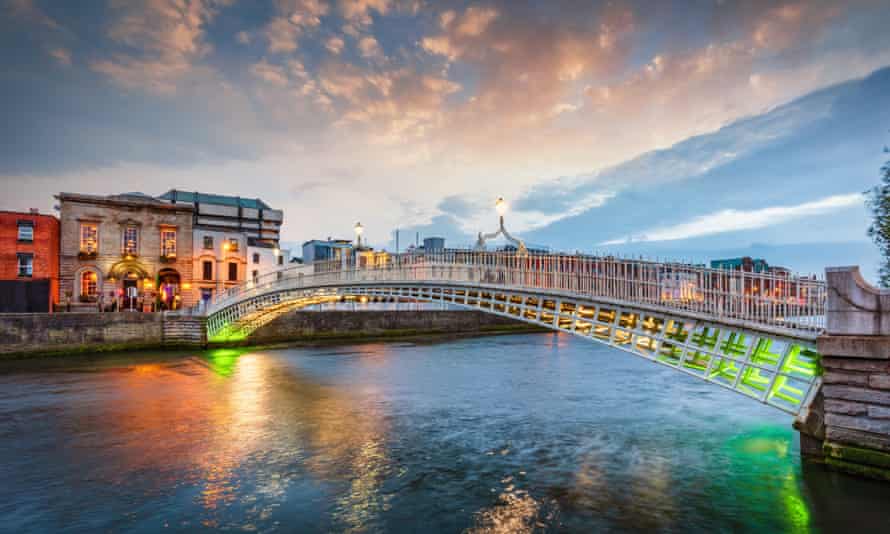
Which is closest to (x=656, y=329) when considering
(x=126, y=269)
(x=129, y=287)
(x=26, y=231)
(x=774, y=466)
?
(x=774, y=466)

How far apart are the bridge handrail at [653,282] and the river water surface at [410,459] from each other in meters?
3.14

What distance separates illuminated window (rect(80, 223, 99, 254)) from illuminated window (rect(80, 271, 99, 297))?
174 centimetres

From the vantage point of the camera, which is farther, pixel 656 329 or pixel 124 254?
pixel 124 254

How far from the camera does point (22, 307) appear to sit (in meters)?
31.1

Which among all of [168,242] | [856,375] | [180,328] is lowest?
[180,328]

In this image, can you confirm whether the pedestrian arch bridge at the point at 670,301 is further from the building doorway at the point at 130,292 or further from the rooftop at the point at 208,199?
the rooftop at the point at 208,199

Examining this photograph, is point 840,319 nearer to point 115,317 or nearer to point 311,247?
point 115,317

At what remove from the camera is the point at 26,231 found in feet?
118

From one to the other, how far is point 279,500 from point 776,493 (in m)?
9.04

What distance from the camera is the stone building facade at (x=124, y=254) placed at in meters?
38.0

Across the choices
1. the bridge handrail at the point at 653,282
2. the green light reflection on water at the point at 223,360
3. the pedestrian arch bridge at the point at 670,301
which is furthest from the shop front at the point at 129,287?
the bridge handrail at the point at 653,282

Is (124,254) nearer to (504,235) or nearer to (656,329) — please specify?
(504,235)

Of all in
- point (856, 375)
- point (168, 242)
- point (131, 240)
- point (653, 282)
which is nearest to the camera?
point (856, 375)

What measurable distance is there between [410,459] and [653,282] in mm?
7075
